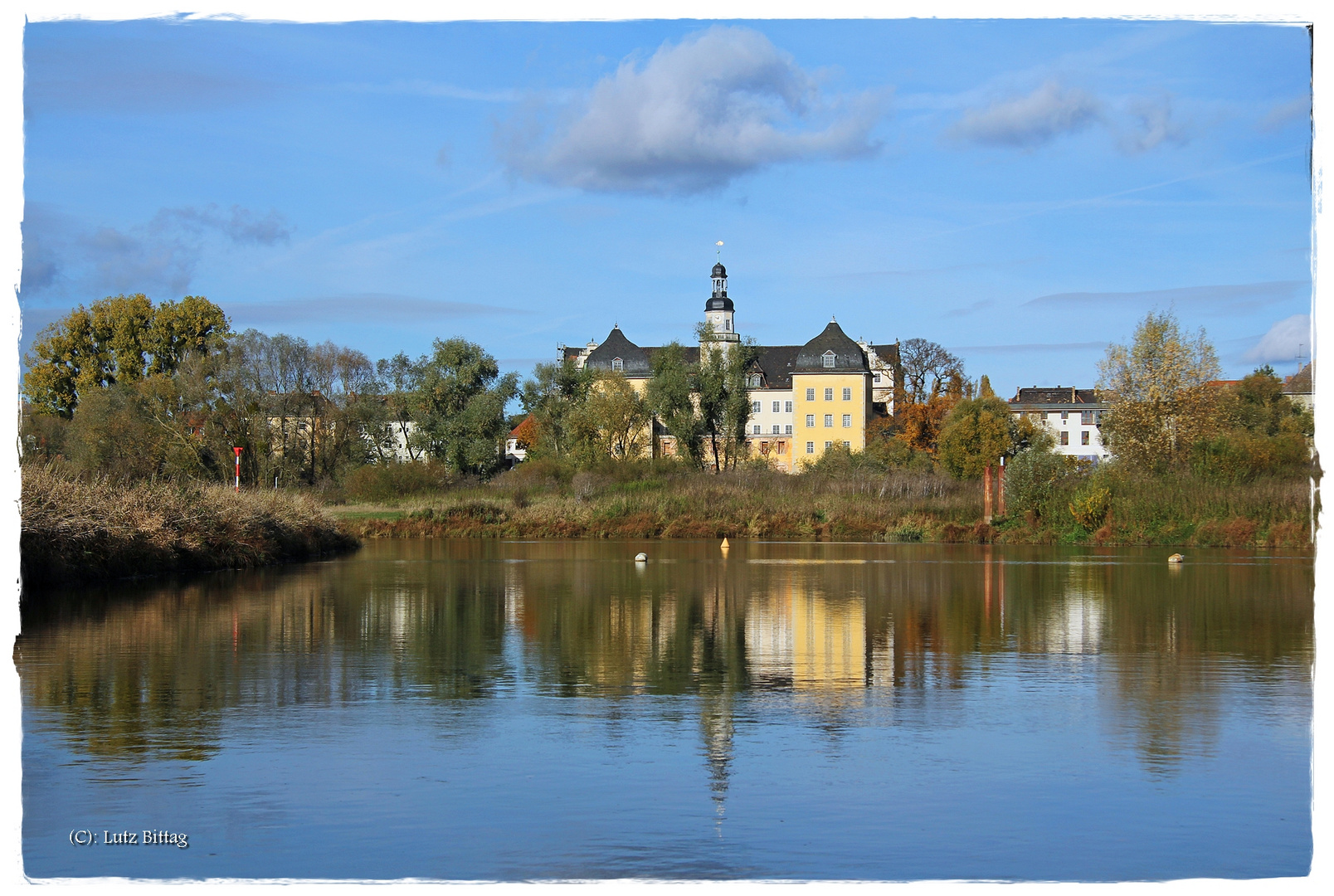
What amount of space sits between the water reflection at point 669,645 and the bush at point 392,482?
35082 mm

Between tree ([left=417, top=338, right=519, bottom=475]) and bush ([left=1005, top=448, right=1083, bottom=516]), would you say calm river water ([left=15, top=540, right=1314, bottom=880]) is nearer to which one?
bush ([left=1005, top=448, right=1083, bottom=516])

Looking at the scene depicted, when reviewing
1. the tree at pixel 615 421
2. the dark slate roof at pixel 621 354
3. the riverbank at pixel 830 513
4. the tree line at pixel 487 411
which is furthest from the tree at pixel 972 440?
the dark slate roof at pixel 621 354

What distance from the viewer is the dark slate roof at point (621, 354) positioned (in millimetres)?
120562

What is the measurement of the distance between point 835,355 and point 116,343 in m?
60.8

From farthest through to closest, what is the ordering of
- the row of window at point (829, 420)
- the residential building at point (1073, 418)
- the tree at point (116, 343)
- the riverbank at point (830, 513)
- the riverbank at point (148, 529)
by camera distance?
the residential building at point (1073, 418), the row of window at point (829, 420), the tree at point (116, 343), the riverbank at point (830, 513), the riverbank at point (148, 529)

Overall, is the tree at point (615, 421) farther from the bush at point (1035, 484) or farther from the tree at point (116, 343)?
the bush at point (1035, 484)

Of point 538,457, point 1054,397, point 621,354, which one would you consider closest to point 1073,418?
point 1054,397

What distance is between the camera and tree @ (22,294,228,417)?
74.2m

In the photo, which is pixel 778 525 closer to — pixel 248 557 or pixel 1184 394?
pixel 1184 394

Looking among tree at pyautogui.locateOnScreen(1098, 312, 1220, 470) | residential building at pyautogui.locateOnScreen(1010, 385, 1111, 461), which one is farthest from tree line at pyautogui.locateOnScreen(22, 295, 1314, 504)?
residential building at pyautogui.locateOnScreen(1010, 385, 1111, 461)

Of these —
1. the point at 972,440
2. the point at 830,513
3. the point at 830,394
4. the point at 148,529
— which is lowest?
the point at 830,513

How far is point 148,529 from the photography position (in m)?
26.4

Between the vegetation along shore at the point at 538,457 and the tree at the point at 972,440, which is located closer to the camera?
the vegetation along shore at the point at 538,457

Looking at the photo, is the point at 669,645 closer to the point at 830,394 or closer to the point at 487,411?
the point at 487,411
